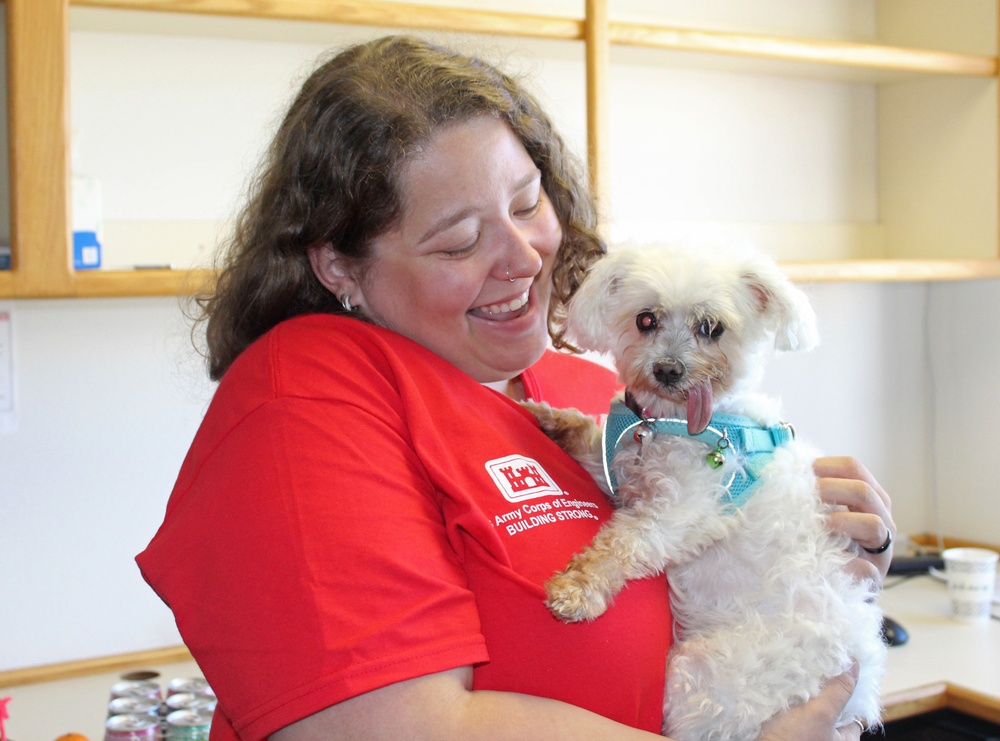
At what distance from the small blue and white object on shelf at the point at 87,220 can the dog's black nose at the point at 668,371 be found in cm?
102

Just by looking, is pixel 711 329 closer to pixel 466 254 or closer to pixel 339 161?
pixel 466 254

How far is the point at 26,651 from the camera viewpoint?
6.34 feet

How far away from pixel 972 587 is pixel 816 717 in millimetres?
1304

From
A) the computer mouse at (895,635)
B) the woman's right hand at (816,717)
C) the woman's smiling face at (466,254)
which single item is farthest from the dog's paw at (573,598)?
the computer mouse at (895,635)

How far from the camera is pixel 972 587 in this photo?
2.12 metres

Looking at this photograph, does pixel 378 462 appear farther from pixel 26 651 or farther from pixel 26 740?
pixel 26 651

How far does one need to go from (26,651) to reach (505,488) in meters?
1.43

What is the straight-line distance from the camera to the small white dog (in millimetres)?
1038

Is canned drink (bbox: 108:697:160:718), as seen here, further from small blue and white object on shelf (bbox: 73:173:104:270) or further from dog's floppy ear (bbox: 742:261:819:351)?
dog's floppy ear (bbox: 742:261:819:351)

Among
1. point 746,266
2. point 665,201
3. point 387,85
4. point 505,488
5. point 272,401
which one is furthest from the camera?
point 665,201

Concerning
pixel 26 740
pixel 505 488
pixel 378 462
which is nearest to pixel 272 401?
pixel 378 462

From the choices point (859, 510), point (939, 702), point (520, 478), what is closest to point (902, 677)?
point (939, 702)

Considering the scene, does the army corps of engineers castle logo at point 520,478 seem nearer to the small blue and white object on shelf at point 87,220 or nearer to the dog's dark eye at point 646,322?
the dog's dark eye at point 646,322

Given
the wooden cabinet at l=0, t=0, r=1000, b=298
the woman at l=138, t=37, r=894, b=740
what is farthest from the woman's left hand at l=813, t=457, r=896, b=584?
the wooden cabinet at l=0, t=0, r=1000, b=298
